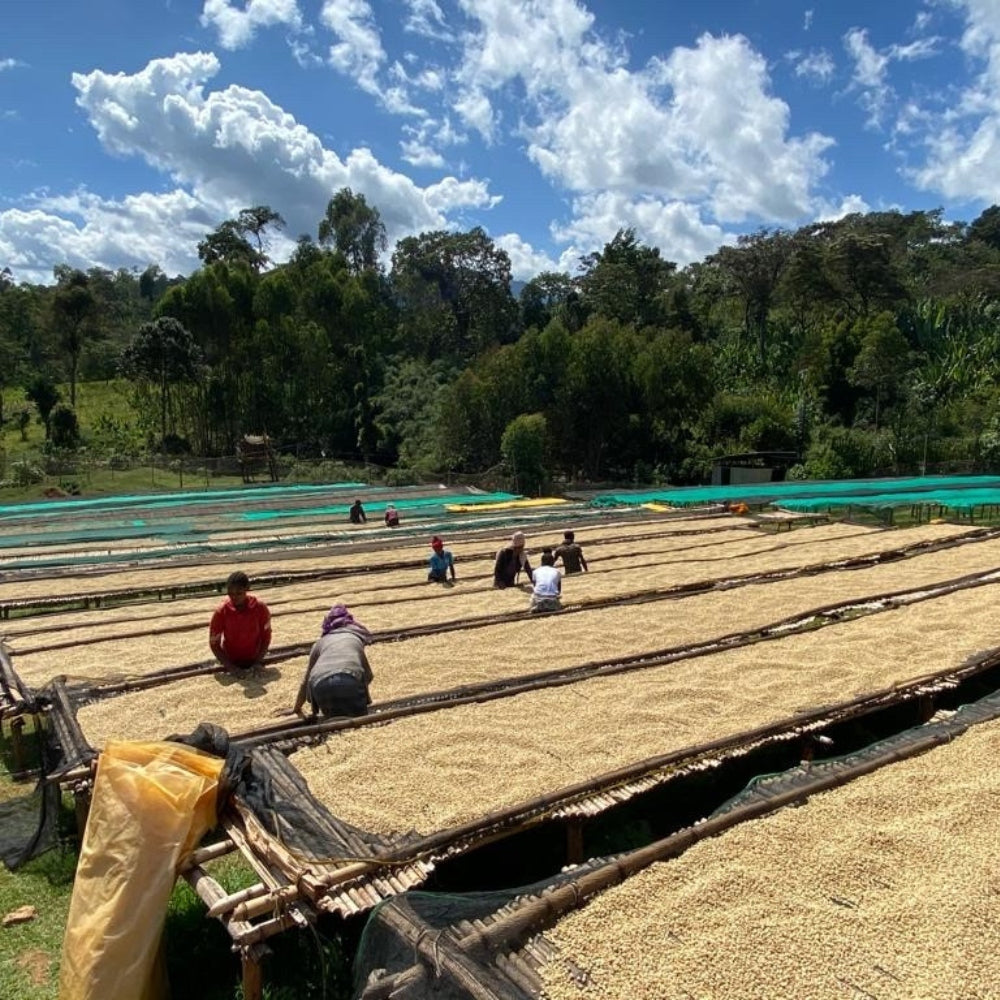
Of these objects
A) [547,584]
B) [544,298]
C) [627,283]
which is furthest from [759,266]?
[547,584]

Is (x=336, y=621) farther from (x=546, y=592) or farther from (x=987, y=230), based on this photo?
(x=987, y=230)

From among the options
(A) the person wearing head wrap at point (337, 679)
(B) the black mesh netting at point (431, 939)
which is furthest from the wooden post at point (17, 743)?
(B) the black mesh netting at point (431, 939)

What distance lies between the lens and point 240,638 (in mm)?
6512

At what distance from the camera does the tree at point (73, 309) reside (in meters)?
34.3

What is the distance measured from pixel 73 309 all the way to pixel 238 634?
111 ft

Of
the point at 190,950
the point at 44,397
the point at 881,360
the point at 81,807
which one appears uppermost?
the point at 881,360

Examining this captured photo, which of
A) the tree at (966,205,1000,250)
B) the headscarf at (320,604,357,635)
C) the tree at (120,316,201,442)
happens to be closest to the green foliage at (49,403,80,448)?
the tree at (120,316,201,442)

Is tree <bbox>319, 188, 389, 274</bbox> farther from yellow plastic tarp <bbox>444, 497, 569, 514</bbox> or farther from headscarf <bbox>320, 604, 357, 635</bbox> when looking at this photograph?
headscarf <bbox>320, 604, 357, 635</bbox>

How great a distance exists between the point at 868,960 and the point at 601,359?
30.2 metres

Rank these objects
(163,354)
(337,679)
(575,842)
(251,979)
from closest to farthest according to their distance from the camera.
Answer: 1. (251,979)
2. (575,842)
3. (337,679)
4. (163,354)

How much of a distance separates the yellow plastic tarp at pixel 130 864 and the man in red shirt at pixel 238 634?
2.65 m

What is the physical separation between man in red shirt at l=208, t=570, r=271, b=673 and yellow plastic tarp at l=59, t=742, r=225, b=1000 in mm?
2646

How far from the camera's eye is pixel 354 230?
50.2m

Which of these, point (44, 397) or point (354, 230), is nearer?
point (44, 397)
